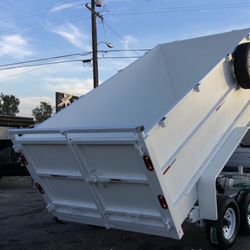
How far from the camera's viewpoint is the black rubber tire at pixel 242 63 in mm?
7367

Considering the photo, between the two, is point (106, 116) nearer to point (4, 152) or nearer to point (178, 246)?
point (178, 246)

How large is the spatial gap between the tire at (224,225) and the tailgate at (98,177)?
2.88ft

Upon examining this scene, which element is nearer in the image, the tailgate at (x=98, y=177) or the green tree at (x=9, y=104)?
the tailgate at (x=98, y=177)

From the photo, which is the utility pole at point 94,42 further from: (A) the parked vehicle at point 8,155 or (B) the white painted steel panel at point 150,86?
→ (B) the white painted steel panel at point 150,86

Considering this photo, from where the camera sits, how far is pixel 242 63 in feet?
24.2

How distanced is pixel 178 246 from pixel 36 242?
228 centimetres

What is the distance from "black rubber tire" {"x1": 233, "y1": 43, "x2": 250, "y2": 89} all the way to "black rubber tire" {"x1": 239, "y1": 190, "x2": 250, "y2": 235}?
178cm

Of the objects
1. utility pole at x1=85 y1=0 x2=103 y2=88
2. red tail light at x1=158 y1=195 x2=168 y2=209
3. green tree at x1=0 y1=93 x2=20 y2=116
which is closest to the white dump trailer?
red tail light at x1=158 y1=195 x2=168 y2=209

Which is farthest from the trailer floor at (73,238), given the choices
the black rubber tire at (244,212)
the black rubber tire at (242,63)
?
the black rubber tire at (242,63)

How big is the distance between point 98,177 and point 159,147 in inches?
36.5

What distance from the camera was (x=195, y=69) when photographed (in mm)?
8086

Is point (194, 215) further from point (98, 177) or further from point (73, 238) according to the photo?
point (73, 238)

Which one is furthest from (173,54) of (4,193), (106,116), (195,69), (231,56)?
(4,193)

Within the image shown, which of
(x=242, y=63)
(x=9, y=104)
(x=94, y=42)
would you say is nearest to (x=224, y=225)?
(x=242, y=63)
